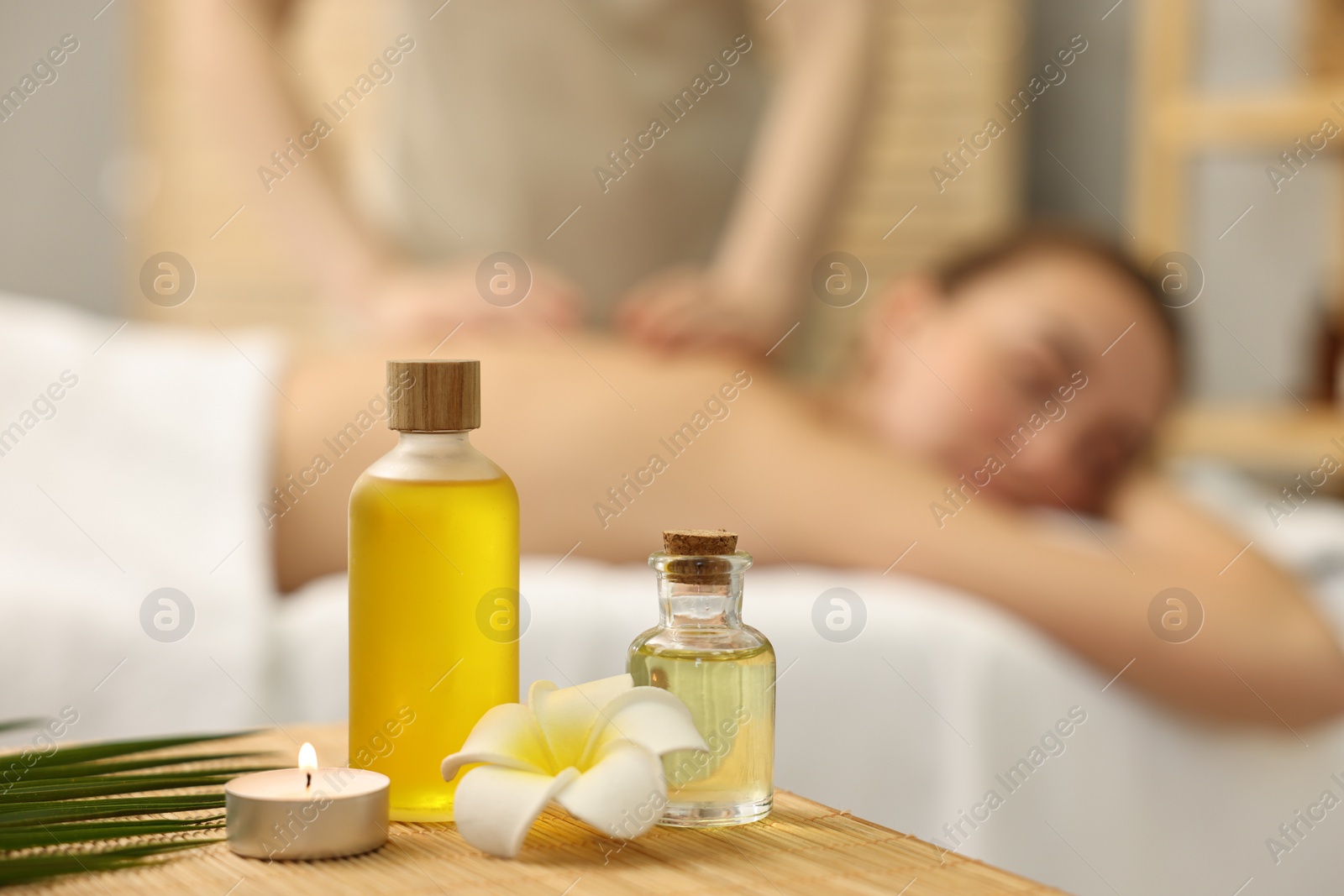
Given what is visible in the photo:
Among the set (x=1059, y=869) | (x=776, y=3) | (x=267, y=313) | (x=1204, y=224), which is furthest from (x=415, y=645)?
(x=267, y=313)

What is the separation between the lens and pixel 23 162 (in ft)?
10.4

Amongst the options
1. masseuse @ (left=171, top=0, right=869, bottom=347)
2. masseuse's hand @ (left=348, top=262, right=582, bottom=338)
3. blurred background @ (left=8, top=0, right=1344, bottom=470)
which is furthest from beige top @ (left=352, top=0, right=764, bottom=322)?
masseuse's hand @ (left=348, top=262, right=582, bottom=338)

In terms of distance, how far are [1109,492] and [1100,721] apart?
A: 48cm

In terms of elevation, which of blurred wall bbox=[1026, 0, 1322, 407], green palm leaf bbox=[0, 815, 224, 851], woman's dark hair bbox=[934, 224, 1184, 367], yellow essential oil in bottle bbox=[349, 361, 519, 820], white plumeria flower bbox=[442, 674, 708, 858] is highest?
blurred wall bbox=[1026, 0, 1322, 407]

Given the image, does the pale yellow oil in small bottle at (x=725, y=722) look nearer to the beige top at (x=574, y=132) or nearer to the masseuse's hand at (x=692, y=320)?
the masseuse's hand at (x=692, y=320)

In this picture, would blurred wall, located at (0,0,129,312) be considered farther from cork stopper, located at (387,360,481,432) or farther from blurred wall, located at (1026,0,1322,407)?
cork stopper, located at (387,360,481,432)

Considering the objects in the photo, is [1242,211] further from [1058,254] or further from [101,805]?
[101,805]

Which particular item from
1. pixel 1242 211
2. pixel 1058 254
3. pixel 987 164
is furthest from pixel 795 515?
pixel 987 164

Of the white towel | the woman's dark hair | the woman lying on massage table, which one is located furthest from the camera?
the woman's dark hair

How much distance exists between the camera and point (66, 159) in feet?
10.6

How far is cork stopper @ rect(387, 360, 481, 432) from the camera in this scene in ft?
2.09

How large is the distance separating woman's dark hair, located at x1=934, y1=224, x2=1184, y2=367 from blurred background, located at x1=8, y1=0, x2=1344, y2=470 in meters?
0.89

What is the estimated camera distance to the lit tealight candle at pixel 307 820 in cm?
56

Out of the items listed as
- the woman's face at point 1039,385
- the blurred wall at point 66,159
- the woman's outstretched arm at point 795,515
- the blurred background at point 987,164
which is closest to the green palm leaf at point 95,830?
the woman's outstretched arm at point 795,515
